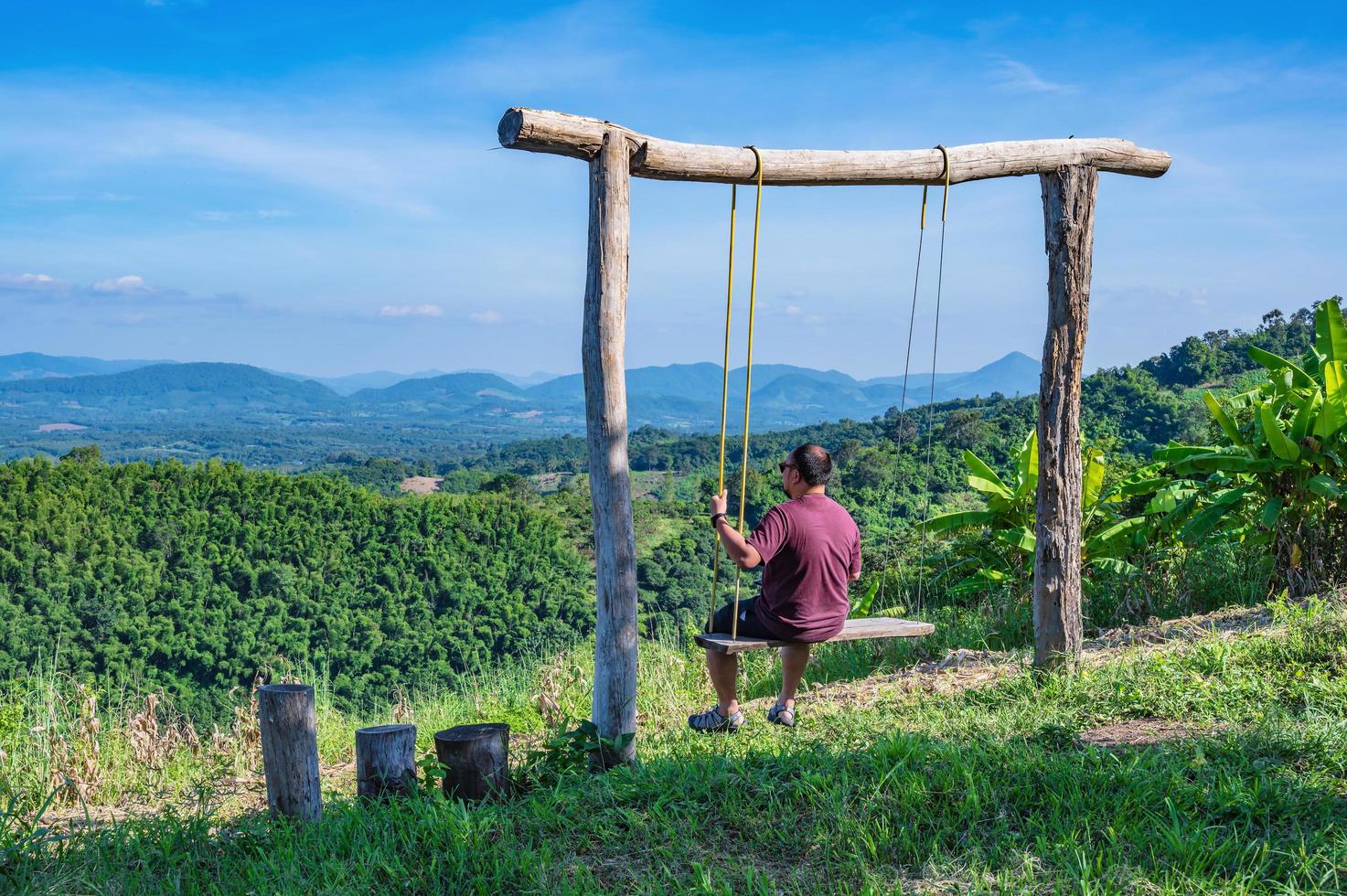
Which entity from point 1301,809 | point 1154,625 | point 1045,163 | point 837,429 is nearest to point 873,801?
point 1301,809

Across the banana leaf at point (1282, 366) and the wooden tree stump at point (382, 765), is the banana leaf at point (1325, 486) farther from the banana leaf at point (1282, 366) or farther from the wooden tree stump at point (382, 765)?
the wooden tree stump at point (382, 765)

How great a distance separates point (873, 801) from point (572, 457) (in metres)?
68.9

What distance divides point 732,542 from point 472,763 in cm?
138

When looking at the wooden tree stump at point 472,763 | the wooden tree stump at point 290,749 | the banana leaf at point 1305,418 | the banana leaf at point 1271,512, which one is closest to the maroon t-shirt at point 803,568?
the wooden tree stump at point 472,763

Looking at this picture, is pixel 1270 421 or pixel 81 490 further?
pixel 81 490

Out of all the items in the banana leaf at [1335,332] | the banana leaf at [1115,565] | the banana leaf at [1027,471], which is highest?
the banana leaf at [1335,332]

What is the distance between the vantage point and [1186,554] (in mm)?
7266

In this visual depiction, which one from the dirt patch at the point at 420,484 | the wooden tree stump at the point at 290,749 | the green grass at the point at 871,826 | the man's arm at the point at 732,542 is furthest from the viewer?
the dirt patch at the point at 420,484

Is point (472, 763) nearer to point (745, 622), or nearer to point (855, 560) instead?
point (745, 622)

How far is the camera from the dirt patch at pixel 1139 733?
3939 millimetres

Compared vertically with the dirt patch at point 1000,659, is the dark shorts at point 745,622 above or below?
above

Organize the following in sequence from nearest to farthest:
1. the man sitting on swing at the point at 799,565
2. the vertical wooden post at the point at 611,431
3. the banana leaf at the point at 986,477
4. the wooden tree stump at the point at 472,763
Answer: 1. the wooden tree stump at the point at 472,763
2. the vertical wooden post at the point at 611,431
3. the man sitting on swing at the point at 799,565
4. the banana leaf at the point at 986,477

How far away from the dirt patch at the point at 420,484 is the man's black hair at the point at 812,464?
50168mm

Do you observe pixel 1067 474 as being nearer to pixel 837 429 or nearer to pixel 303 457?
pixel 837 429
